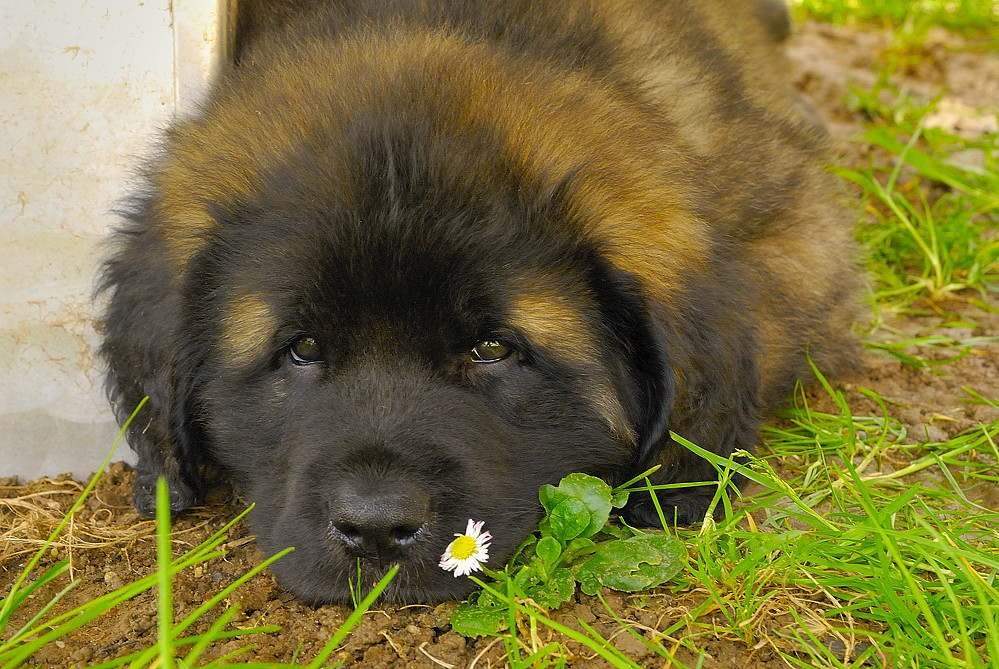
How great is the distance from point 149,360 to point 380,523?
75 centimetres

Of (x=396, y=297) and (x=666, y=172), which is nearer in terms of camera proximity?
(x=396, y=297)

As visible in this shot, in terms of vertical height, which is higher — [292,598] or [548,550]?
[548,550]

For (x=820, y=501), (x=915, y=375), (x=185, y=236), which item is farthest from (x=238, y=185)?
(x=915, y=375)

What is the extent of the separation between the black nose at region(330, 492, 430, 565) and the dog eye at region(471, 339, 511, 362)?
0.33 meters

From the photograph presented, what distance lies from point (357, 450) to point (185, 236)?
25.9 inches

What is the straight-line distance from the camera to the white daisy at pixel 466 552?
205 cm

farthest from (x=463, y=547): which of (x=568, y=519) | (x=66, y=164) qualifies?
(x=66, y=164)

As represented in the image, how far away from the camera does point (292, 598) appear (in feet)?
7.26

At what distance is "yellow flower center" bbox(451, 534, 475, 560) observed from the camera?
205 centimetres

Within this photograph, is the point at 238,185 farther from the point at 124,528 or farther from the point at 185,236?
the point at 124,528

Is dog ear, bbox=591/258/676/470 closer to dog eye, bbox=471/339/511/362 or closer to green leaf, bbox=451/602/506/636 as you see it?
dog eye, bbox=471/339/511/362

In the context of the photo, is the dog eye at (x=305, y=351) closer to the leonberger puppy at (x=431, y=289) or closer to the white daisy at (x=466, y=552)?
the leonberger puppy at (x=431, y=289)

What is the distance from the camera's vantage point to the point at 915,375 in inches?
128

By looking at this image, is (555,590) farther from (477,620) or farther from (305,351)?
(305,351)
